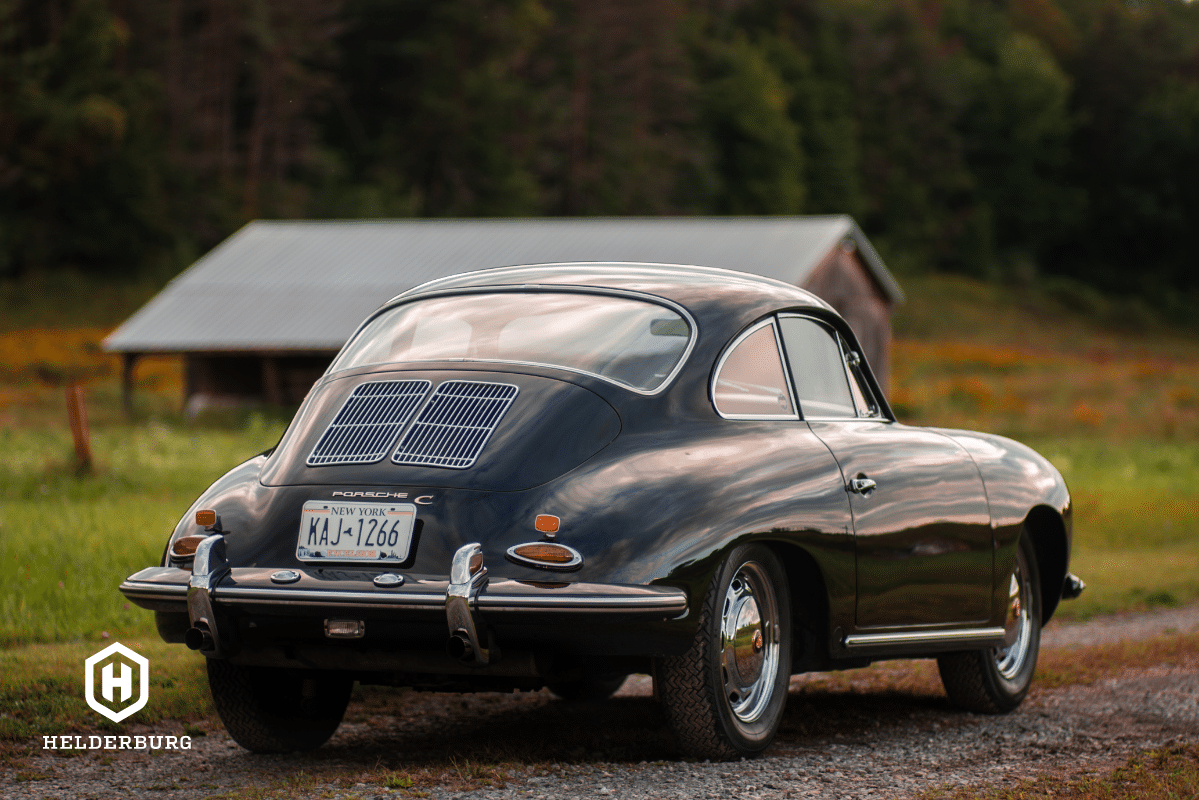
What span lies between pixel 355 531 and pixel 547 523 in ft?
2.02

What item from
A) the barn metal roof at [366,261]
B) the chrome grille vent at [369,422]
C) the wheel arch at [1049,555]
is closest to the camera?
the chrome grille vent at [369,422]

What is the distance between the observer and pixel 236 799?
14.0 ft

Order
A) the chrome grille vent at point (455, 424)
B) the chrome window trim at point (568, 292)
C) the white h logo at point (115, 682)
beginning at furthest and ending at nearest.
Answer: the white h logo at point (115, 682)
the chrome window trim at point (568, 292)
the chrome grille vent at point (455, 424)

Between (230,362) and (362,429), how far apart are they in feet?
108

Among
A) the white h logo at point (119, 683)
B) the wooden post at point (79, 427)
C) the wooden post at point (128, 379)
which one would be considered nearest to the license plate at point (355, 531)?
the white h logo at point (119, 683)

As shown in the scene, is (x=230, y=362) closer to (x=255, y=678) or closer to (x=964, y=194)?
(x=255, y=678)

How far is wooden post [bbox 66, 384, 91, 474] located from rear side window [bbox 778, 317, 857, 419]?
9.91 m

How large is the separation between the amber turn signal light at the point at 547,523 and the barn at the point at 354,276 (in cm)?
2803

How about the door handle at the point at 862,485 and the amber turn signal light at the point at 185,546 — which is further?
the door handle at the point at 862,485

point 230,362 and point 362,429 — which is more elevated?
point 362,429

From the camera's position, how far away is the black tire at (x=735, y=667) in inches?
184

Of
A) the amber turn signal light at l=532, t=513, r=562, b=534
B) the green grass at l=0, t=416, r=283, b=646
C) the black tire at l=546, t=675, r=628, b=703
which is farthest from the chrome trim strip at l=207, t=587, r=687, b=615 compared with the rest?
the green grass at l=0, t=416, r=283, b=646

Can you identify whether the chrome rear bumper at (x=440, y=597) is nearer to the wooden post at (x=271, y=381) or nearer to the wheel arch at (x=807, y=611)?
the wheel arch at (x=807, y=611)

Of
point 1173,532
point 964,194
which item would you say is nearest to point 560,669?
point 1173,532
